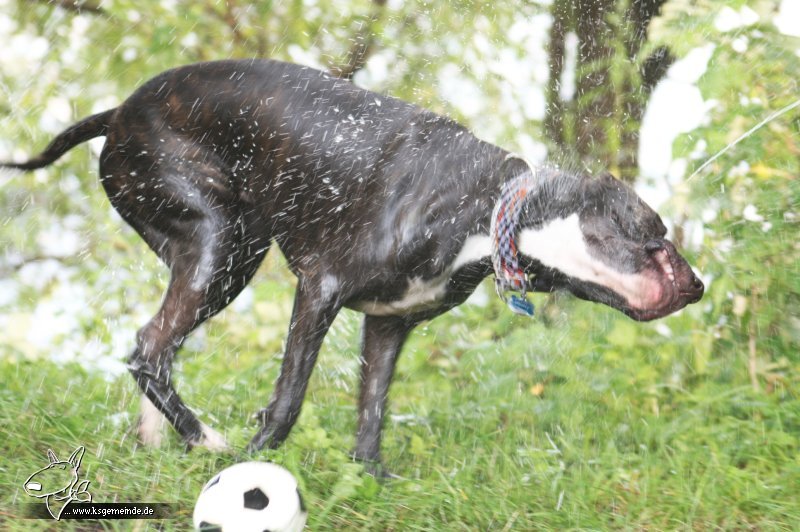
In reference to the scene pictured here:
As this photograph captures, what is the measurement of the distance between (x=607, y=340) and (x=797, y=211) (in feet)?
3.44

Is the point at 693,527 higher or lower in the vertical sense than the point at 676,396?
higher

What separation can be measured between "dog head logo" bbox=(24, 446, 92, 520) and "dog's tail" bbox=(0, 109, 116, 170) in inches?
48.8

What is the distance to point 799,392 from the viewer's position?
3984 mm

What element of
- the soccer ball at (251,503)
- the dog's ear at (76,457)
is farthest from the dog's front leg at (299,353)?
the soccer ball at (251,503)

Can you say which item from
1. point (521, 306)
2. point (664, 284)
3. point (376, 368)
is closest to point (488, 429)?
point (376, 368)

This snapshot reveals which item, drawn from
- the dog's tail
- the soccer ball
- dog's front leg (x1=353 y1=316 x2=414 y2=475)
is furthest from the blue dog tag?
the dog's tail

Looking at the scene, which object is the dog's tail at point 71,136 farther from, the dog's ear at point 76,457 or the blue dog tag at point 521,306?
the blue dog tag at point 521,306

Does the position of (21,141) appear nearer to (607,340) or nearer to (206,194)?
(206,194)

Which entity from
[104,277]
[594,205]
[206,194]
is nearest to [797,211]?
[594,205]

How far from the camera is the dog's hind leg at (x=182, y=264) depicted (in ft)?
11.1

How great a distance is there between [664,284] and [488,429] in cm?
149

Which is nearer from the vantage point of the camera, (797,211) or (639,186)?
(797,211)

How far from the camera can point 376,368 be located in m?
3.53

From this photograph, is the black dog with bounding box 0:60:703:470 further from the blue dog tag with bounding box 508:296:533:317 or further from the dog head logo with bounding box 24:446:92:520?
the dog head logo with bounding box 24:446:92:520
